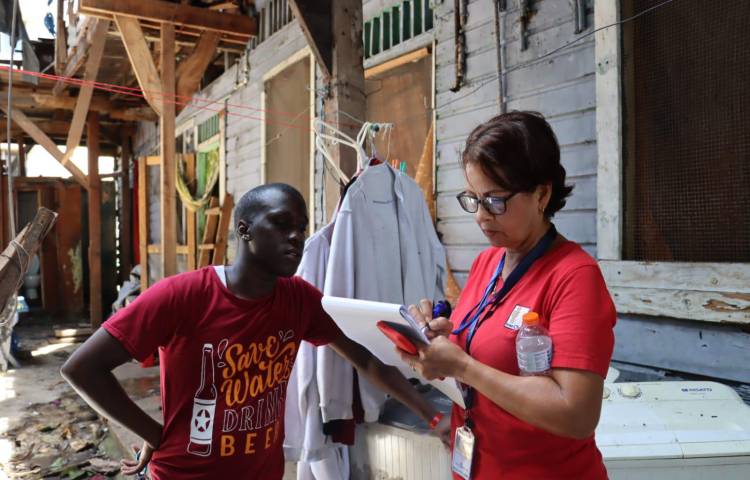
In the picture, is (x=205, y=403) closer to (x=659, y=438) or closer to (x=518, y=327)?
(x=518, y=327)

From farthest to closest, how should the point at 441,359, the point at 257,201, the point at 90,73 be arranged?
the point at 90,73, the point at 257,201, the point at 441,359

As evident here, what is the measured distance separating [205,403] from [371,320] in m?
0.66

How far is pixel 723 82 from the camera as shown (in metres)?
2.35

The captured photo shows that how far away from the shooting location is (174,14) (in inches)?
219

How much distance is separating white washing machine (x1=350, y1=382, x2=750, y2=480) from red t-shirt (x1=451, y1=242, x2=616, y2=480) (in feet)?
1.53

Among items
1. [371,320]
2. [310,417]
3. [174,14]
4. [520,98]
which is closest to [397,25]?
[520,98]

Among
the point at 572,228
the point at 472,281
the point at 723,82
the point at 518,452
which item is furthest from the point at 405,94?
the point at 518,452

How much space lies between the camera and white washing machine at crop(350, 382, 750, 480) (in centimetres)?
157

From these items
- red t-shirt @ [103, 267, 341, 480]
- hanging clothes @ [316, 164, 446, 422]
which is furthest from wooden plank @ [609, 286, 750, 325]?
red t-shirt @ [103, 267, 341, 480]

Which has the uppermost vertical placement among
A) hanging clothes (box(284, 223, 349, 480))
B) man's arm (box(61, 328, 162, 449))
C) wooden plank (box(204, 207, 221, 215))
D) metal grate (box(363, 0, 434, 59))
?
metal grate (box(363, 0, 434, 59))

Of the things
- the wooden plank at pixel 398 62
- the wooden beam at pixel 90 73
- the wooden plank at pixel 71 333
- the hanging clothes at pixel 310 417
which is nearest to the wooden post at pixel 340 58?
the hanging clothes at pixel 310 417

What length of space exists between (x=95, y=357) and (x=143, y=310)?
181 millimetres

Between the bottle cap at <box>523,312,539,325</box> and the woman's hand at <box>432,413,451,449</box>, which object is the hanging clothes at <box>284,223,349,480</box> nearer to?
the woman's hand at <box>432,413,451,449</box>

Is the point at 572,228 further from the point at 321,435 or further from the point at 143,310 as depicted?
the point at 143,310
